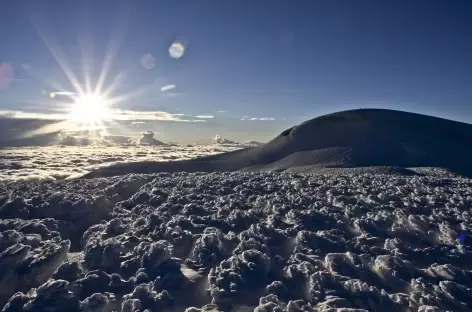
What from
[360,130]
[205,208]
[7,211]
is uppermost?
[360,130]

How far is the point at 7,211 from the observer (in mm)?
8547

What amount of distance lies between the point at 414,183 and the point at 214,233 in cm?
684

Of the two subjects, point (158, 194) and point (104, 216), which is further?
point (158, 194)

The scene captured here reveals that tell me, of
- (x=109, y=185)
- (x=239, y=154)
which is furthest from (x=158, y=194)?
(x=239, y=154)

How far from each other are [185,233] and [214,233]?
1.88 feet

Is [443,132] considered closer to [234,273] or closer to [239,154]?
[239,154]

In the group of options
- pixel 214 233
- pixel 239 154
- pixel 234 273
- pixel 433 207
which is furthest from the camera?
pixel 239 154

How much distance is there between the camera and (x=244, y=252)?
5258 millimetres

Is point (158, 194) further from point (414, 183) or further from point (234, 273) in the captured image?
point (414, 183)

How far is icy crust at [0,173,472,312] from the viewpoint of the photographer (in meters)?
4.28

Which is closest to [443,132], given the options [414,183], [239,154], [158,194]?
[239,154]

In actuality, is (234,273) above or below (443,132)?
below

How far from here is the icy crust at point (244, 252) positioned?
4.28 meters

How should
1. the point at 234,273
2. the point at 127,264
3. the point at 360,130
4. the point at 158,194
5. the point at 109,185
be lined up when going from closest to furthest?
the point at 234,273, the point at 127,264, the point at 158,194, the point at 109,185, the point at 360,130
